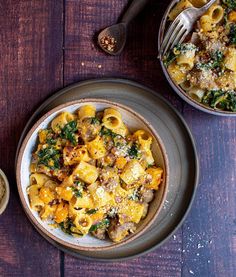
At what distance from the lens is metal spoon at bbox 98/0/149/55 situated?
2418 millimetres

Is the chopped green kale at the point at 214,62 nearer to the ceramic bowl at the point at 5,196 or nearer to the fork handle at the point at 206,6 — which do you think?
the fork handle at the point at 206,6

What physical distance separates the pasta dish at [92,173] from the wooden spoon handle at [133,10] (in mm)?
460

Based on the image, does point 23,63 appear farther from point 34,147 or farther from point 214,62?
point 214,62

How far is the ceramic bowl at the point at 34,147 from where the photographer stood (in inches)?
89.7

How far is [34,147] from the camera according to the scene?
2389mm

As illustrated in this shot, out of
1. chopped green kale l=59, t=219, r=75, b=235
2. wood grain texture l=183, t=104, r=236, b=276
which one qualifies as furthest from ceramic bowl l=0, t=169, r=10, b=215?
wood grain texture l=183, t=104, r=236, b=276

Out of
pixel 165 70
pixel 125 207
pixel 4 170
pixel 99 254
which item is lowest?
pixel 99 254

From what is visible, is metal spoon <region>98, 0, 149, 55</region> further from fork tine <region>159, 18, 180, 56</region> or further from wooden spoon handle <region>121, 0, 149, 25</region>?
fork tine <region>159, 18, 180, 56</region>

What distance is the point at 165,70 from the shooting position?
2.29 m

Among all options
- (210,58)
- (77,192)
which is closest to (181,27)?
(210,58)

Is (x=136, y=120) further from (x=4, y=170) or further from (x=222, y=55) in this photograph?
(x=4, y=170)

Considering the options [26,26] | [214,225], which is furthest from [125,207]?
[26,26]

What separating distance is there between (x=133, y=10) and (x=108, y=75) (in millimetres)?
327

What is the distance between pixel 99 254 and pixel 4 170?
621 mm
